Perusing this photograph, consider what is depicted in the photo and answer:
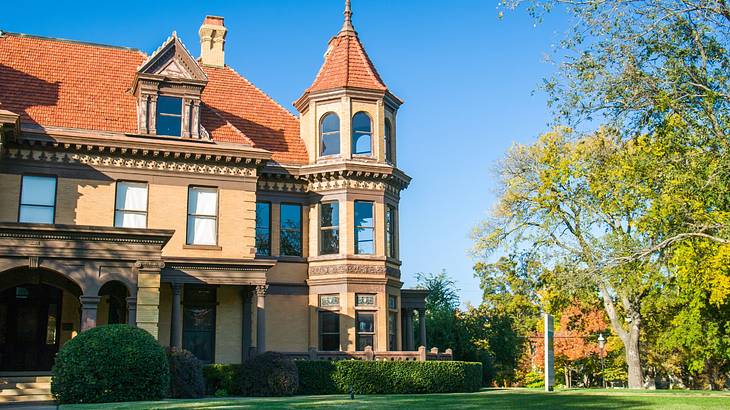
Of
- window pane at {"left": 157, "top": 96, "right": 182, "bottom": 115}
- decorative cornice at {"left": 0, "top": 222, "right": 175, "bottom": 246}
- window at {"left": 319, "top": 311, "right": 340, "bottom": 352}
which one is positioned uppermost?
window pane at {"left": 157, "top": 96, "right": 182, "bottom": 115}

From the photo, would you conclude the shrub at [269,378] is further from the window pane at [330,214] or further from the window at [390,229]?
the window at [390,229]

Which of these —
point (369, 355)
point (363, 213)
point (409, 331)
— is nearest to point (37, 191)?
point (363, 213)

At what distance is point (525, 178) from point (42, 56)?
23695mm

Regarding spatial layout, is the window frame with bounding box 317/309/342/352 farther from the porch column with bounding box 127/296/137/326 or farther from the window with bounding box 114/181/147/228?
the porch column with bounding box 127/296/137/326

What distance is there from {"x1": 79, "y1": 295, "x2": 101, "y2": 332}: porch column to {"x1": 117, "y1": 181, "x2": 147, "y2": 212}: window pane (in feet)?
19.2

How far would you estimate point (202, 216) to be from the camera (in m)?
29.3

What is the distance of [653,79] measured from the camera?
700 inches

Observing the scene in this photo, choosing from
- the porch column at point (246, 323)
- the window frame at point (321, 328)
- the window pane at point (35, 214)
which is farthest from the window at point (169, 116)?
the window frame at point (321, 328)

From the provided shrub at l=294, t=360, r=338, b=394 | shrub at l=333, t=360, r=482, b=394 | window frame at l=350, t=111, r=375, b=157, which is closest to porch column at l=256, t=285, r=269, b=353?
shrub at l=294, t=360, r=338, b=394

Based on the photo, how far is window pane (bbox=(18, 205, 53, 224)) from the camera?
27.3 meters

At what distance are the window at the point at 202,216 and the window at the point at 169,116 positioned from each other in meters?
2.29

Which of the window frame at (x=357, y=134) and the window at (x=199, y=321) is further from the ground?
the window frame at (x=357, y=134)

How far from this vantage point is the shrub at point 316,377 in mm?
26266

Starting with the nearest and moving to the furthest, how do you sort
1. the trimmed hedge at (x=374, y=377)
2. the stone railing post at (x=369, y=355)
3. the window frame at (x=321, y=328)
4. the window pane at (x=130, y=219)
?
1. the trimmed hedge at (x=374, y=377)
2. the stone railing post at (x=369, y=355)
3. the window pane at (x=130, y=219)
4. the window frame at (x=321, y=328)
